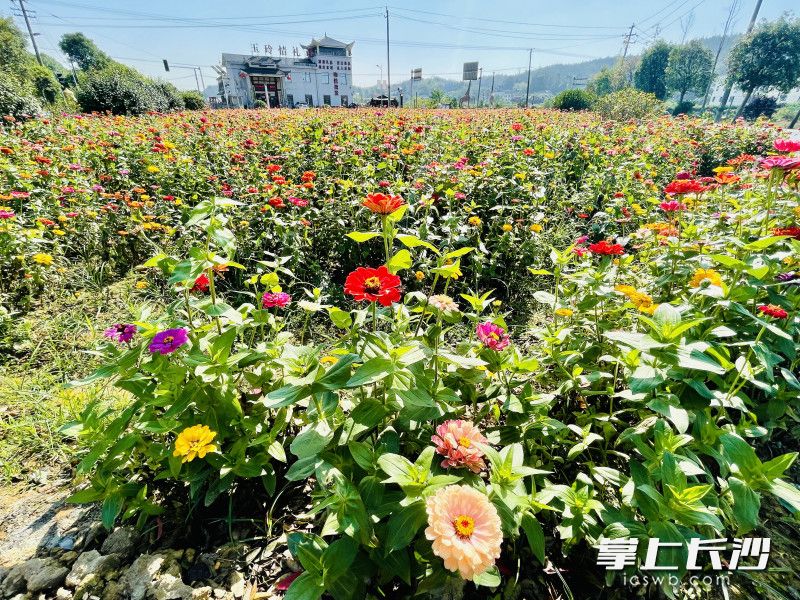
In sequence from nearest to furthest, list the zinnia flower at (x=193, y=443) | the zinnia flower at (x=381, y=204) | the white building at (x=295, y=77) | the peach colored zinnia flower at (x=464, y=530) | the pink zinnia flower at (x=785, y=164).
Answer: the peach colored zinnia flower at (x=464, y=530) < the zinnia flower at (x=193, y=443) < the zinnia flower at (x=381, y=204) < the pink zinnia flower at (x=785, y=164) < the white building at (x=295, y=77)

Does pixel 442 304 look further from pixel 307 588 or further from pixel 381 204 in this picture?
pixel 307 588

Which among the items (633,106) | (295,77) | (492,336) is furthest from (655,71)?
(492,336)

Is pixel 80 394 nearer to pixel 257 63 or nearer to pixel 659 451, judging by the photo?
pixel 659 451

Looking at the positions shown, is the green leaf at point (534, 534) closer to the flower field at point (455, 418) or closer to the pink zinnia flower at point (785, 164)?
the flower field at point (455, 418)

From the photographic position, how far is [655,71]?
65.4 m

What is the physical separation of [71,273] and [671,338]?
4.10m

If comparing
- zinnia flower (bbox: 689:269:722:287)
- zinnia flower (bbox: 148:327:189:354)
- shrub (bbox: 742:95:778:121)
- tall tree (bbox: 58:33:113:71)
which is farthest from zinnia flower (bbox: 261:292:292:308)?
tall tree (bbox: 58:33:113:71)

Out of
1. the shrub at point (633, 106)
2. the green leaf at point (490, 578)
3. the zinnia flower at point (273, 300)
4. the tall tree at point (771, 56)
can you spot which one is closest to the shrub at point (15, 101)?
the zinnia flower at point (273, 300)

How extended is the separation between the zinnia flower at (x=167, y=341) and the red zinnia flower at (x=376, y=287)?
24.3 inches

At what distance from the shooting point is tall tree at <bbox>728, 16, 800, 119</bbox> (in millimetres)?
34844

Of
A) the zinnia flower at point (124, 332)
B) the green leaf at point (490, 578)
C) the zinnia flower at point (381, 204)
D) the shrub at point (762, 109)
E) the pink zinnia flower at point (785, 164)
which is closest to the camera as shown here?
the green leaf at point (490, 578)

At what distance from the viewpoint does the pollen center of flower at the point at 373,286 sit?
1.15 meters

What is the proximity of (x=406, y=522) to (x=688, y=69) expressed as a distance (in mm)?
90892

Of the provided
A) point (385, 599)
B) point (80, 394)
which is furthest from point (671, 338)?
point (80, 394)
